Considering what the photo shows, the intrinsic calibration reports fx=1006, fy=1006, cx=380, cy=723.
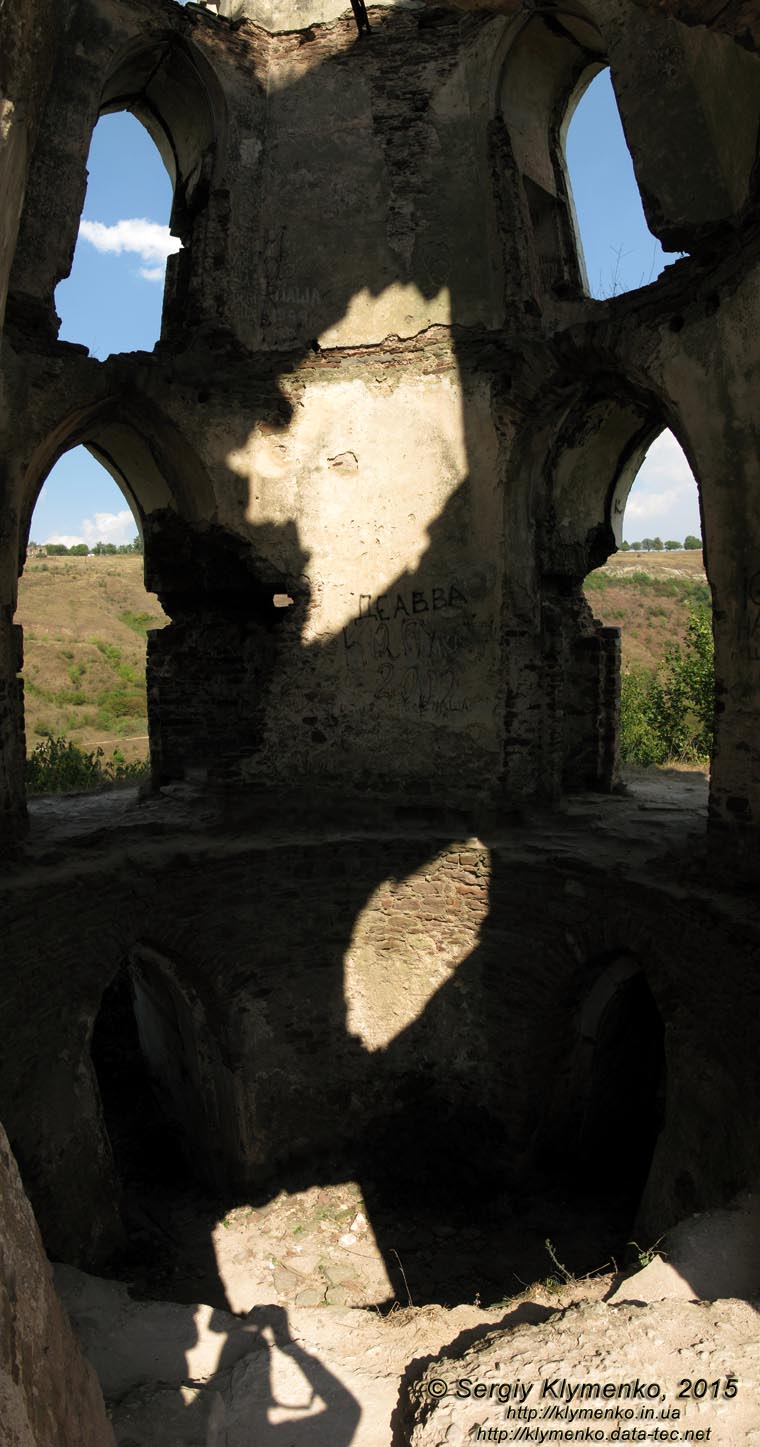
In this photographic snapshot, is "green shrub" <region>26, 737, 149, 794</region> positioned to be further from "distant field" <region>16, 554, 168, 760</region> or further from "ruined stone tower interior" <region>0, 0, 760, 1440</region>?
"distant field" <region>16, 554, 168, 760</region>

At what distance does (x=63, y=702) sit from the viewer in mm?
28781

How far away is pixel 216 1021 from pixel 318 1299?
2.29m

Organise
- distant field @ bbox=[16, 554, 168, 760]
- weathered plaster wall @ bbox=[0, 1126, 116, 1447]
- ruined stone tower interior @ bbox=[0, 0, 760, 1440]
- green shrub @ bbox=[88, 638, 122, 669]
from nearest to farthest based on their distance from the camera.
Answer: weathered plaster wall @ bbox=[0, 1126, 116, 1447] → ruined stone tower interior @ bbox=[0, 0, 760, 1440] → distant field @ bbox=[16, 554, 168, 760] → green shrub @ bbox=[88, 638, 122, 669]

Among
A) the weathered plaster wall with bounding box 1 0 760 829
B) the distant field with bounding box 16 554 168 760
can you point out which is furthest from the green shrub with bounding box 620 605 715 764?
the distant field with bounding box 16 554 168 760

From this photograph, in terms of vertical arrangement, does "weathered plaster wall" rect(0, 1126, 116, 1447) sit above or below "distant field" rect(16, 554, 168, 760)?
below

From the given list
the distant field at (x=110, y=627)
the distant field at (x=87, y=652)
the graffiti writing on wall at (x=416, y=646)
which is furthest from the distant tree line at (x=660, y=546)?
the graffiti writing on wall at (x=416, y=646)

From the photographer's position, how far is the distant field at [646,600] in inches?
1599

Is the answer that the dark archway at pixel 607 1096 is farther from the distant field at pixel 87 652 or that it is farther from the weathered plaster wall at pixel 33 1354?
the distant field at pixel 87 652

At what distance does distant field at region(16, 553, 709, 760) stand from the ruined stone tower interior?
14.7m

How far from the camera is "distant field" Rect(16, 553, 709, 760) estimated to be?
2761cm

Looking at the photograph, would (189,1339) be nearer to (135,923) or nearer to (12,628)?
(135,923)

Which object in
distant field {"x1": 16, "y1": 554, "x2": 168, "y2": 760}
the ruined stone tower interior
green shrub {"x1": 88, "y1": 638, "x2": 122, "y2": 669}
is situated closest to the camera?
the ruined stone tower interior

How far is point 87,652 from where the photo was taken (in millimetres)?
32969

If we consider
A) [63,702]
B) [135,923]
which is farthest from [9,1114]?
[63,702]
